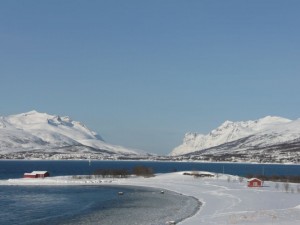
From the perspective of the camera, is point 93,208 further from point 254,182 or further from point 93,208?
point 254,182

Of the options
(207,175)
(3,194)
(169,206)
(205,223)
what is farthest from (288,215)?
(207,175)

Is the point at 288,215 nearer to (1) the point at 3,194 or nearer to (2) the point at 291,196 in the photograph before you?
(2) the point at 291,196

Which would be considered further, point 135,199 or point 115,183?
point 115,183

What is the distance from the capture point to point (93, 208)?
238 feet

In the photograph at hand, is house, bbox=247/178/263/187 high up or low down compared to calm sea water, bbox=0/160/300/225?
up

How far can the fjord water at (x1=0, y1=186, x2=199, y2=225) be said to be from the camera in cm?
5950

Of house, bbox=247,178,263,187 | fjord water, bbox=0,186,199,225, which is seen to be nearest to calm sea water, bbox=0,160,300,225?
fjord water, bbox=0,186,199,225

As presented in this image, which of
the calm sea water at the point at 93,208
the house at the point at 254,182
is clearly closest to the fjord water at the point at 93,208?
the calm sea water at the point at 93,208

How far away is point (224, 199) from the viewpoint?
78.4m

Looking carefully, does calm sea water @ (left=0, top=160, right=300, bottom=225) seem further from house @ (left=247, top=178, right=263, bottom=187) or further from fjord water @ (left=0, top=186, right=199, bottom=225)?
house @ (left=247, top=178, right=263, bottom=187)

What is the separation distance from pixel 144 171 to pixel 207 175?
69.8 ft

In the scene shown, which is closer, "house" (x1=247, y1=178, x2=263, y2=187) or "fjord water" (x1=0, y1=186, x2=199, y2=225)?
"fjord water" (x1=0, y1=186, x2=199, y2=225)

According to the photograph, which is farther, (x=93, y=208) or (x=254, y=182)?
(x=254, y=182)

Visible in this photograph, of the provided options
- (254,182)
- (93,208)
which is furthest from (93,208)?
(254,182)
